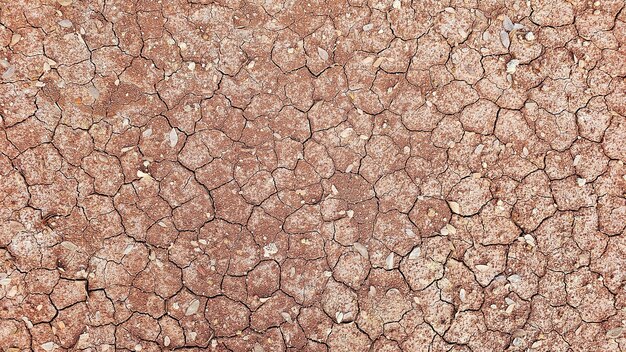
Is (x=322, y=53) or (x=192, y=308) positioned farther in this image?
(x=322, y=53)

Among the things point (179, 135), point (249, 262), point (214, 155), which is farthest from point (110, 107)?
point (249, 262)

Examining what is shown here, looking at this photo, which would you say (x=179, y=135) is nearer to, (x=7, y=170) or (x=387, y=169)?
(x=7, y=170)

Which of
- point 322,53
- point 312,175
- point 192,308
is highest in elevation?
point 322,53

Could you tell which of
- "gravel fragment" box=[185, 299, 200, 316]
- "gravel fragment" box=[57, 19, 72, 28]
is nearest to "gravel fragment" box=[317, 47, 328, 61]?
"gravel fragment" box=[57, 19, 72, 28]

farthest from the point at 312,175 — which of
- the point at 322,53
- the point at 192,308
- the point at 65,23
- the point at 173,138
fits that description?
the point at 65,23

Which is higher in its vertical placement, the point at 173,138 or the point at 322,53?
the point at 322,53

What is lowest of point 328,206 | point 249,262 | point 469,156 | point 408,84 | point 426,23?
point 249,262

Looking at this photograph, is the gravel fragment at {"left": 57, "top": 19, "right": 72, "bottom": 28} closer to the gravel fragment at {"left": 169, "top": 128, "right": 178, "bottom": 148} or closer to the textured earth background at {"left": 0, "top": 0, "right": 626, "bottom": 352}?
the textured earth background at {"left": 0, "top": 0, "right": 626, "bottom": 352}

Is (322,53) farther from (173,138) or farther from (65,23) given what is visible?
(65,23)

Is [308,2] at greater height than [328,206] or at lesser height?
greater
